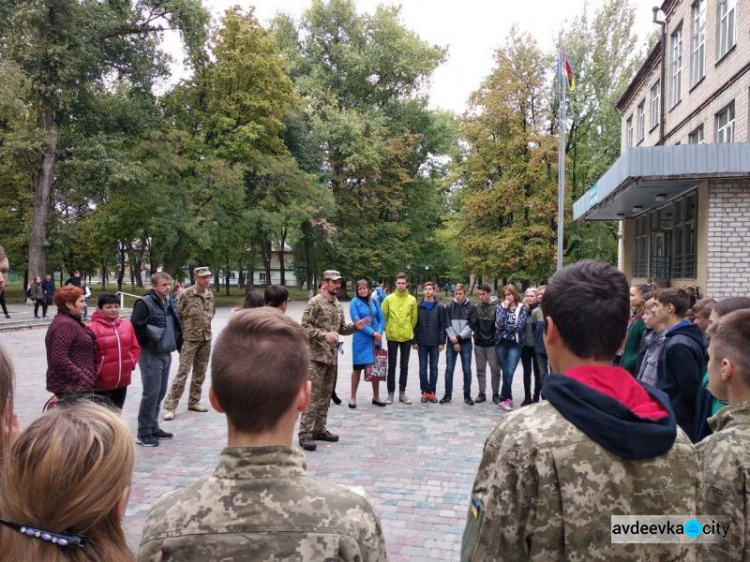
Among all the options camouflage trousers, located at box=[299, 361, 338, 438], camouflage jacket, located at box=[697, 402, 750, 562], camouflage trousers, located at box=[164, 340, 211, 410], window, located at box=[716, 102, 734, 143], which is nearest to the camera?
camouflage jacket, located at box=[697, 402, 750, 562]

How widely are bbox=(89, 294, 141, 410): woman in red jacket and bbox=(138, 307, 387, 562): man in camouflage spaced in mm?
4706

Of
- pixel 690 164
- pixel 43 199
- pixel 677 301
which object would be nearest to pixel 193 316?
pixel 677 301

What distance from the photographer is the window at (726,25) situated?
54.5 ft

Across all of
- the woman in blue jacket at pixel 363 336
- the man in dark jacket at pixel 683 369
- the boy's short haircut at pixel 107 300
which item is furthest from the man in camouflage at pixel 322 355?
the man in dark jacket at pixel 683 369

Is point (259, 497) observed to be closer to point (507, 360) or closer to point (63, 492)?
point (63, 492)

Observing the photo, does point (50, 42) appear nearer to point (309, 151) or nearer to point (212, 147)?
point (212, 147)

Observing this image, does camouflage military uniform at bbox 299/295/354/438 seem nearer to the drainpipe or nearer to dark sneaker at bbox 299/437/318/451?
dark sneaker at bbox 299/437/318/451

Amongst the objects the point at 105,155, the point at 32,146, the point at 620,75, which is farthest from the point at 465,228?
the point at 32,146

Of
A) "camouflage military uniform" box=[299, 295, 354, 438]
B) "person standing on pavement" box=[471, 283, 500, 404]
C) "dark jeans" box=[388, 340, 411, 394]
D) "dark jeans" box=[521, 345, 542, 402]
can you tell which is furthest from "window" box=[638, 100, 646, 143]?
"camouflage military uniform" box=[299, 295, 354, 438]

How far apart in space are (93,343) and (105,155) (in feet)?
80.1

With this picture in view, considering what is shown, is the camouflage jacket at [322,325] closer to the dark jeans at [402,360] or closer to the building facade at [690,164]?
the dark jeans at [402,360]

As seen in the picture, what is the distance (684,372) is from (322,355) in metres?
4.15

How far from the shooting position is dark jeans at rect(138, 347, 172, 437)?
693 cm

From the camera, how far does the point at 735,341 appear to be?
2508mm
